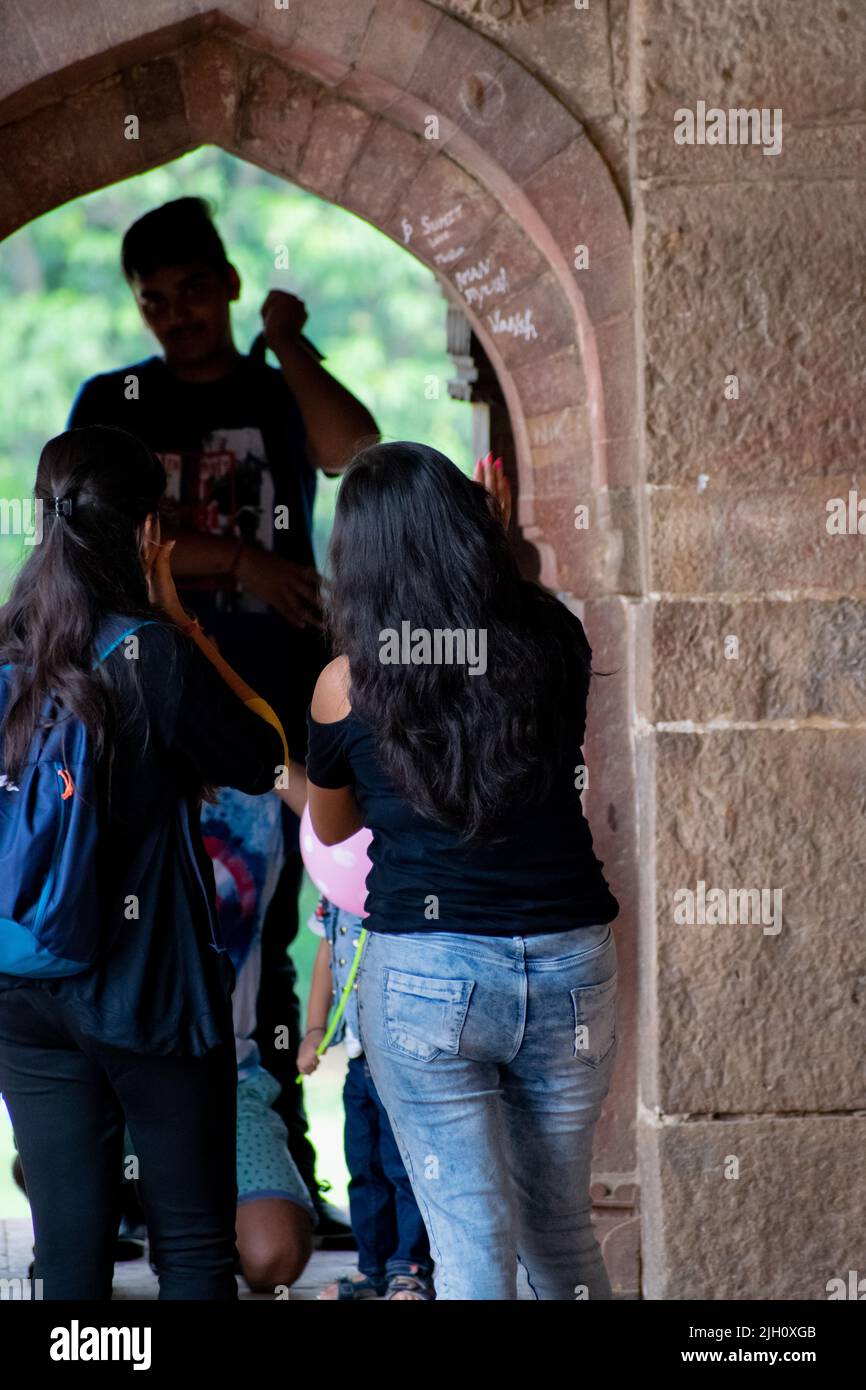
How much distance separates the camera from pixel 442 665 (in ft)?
6.89

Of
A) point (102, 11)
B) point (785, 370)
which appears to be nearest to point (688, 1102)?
point (785, 370)

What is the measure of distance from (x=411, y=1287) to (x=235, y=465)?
6.45 ft

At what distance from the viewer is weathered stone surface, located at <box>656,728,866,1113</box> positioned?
2.99 meters

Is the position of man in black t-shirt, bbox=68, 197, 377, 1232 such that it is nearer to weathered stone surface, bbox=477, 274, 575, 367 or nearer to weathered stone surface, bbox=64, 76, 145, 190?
weathered stone surface, bbox=64, 76, 145, 190

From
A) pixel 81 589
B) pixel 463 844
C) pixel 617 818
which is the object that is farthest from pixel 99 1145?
pixel 617 818

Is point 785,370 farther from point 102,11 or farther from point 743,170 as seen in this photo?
point 102,11

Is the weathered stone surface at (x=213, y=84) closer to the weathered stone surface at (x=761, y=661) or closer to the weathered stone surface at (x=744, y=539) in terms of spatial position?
the weathered stone surface at (x=744, y=539)

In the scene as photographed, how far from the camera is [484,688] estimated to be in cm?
212

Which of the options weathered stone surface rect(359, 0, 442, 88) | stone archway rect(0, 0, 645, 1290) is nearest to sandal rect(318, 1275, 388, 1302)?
stone archway rect(0, 0, 645, 1290)

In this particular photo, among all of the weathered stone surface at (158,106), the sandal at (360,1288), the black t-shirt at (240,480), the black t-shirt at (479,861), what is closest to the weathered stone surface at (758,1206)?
the sandal at (360,1288)

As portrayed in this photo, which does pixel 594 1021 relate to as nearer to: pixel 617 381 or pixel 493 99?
pixel 617 381

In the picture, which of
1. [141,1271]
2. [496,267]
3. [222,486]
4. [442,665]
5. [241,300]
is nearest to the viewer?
[442,665]

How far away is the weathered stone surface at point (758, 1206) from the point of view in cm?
298

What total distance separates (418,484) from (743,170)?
1.22m
